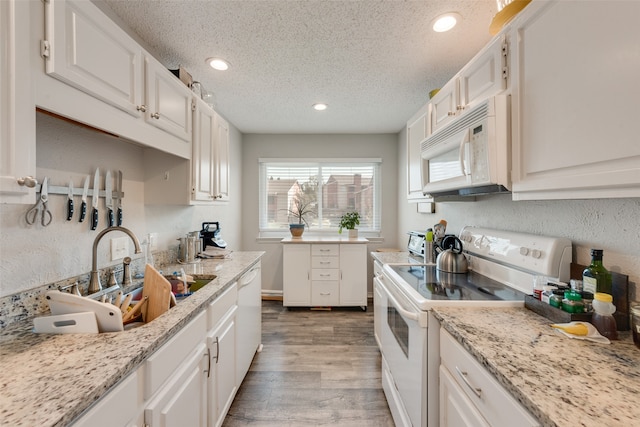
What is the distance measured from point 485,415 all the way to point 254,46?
2.13 m

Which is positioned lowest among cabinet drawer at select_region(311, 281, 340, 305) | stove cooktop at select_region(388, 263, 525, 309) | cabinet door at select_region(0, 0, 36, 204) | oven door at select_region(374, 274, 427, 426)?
cabinet drawer at select_region(311, 281, 340, 305)

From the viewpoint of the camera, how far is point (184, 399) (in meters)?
1.09

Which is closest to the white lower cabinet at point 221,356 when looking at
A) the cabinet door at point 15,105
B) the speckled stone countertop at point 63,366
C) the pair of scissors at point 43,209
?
the speckled stone countertop at point 63,366

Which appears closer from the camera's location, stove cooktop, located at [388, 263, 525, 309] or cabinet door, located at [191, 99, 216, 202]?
stove cooktop, located at [388, 263, 525, 309]

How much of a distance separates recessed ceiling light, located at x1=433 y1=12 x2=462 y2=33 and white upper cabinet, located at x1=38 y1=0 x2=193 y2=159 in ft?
5.02

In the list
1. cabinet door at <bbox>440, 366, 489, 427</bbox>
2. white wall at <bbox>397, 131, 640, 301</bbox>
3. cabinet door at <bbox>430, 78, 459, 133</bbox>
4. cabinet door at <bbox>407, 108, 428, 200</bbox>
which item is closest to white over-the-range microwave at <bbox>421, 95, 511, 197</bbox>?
cabinet door at <bbox>430, 78, 459, 133</bbox>

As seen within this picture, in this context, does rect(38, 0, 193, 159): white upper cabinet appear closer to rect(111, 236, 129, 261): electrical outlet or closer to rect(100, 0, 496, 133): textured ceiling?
rect(100, 0, 496, 133): textured ceiling

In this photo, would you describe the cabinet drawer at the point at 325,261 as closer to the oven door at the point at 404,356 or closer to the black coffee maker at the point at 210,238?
the black coffee maker at the point at 210,238

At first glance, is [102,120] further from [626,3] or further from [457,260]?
[457,260]

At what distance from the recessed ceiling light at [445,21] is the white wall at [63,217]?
1940 millimetres

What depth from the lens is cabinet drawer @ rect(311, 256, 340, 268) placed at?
135 inches

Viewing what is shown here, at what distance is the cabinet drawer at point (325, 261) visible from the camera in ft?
11.3

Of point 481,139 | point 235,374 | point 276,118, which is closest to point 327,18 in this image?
point 481,139

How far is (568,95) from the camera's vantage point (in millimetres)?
855
